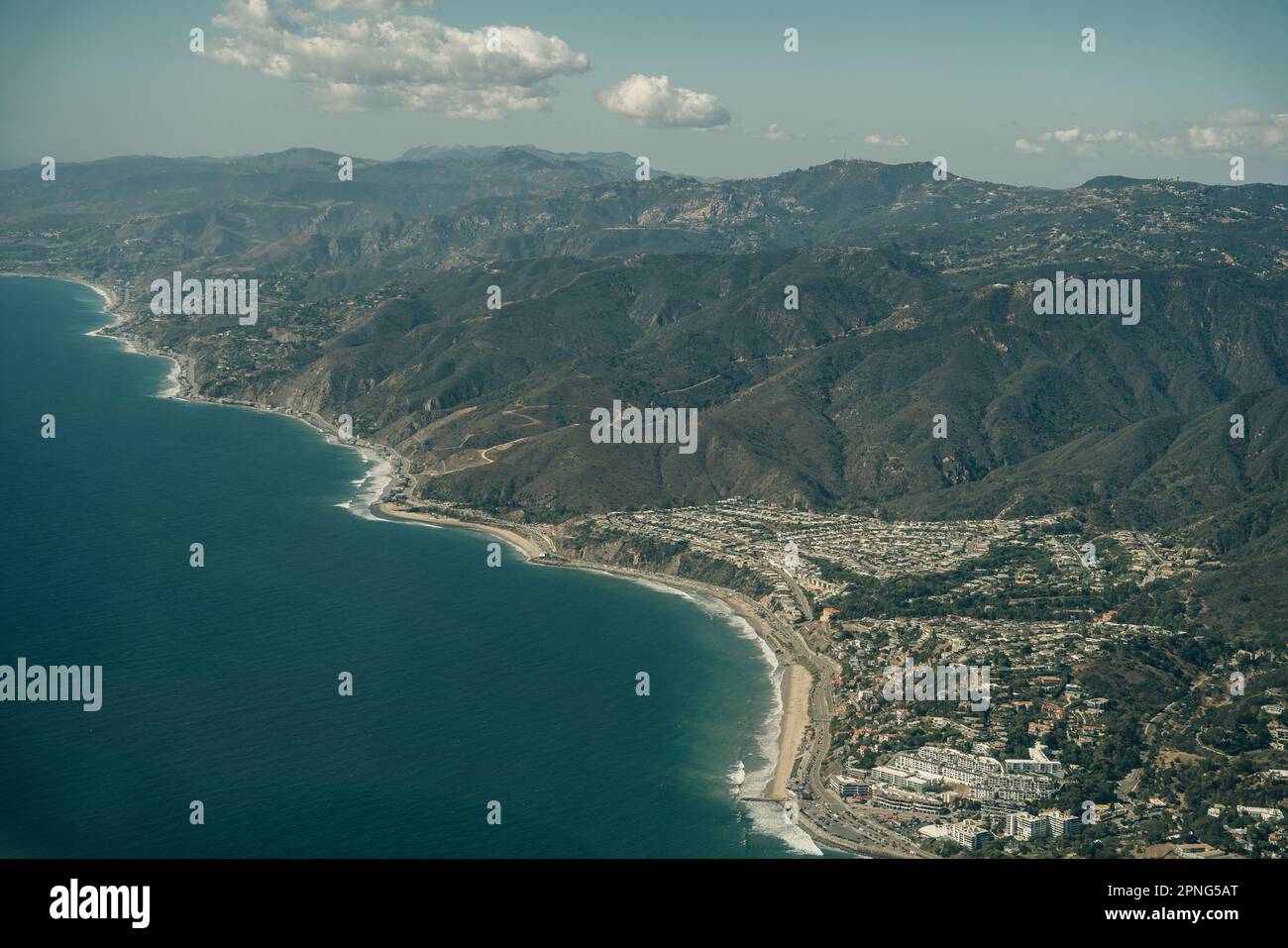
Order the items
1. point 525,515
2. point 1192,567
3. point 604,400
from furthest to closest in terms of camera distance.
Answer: point 604,400 → point 525,515 → point 1192,567

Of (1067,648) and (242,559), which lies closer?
(1067,648)

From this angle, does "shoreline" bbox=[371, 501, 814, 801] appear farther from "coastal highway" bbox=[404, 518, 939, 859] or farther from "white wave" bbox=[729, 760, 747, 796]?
"white wave" bbox=[729, 760, 747, 796]

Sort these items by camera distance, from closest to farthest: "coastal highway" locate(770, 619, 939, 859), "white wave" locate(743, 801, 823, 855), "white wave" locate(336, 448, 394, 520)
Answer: "white wave" locate(743, 801, 823, 855)
"coastal highway" locate(770, 619, 939, 859)
"white wave" locate(336, 448, 394, 520)

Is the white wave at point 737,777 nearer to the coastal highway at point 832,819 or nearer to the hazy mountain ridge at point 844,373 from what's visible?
the coastal highway at point 832,819

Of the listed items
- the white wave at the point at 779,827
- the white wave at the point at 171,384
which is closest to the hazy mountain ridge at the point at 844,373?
the white wave at the point at 171,384

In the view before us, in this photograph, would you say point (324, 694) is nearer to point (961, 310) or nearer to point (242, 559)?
point (242, 559)

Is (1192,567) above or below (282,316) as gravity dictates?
below

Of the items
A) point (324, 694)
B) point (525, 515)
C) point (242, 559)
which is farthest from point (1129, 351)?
point (324, 694)

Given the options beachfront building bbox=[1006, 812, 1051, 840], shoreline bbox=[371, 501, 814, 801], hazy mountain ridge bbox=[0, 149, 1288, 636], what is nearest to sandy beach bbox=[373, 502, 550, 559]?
shoreline bbox=[371, 501, 814, 801]
